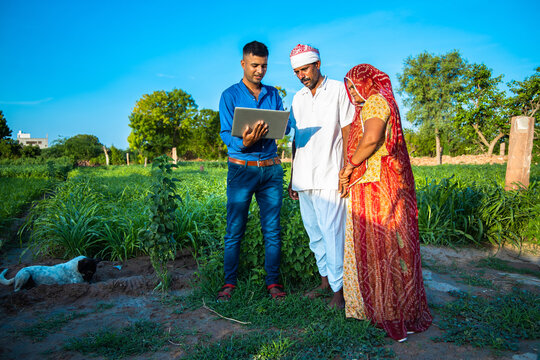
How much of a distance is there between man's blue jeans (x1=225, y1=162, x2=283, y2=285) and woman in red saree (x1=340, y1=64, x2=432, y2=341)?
739 mm

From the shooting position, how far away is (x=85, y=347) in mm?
2100

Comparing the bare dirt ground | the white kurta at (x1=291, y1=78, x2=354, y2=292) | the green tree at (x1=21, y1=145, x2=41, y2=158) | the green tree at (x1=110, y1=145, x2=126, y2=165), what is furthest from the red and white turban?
the green tree at (x1=110, y1=145, x2=126, y2=165)

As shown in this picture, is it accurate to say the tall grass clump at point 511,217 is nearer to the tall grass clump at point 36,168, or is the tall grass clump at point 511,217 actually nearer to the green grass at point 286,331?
the green grass at point 286,331

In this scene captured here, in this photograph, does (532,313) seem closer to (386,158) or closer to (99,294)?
(386,158)

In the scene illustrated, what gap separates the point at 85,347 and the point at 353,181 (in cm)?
218

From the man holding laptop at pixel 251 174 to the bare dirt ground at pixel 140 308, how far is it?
1.64 feet

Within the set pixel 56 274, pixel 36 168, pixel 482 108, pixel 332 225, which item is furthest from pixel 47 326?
pixel 482 108

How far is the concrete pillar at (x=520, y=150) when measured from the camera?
520cm

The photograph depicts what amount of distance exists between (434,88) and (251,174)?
1069 inches

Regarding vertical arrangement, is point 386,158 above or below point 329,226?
above

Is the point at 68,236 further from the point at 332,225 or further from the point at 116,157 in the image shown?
the point at 116,157

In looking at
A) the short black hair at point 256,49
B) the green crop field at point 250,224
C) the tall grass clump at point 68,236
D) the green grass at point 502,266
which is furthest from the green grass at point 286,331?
the green grass at point 502,266

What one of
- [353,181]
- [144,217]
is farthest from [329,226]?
[144,217]

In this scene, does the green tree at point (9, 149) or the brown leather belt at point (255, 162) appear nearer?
the brown leather belt at point (255, 162)
